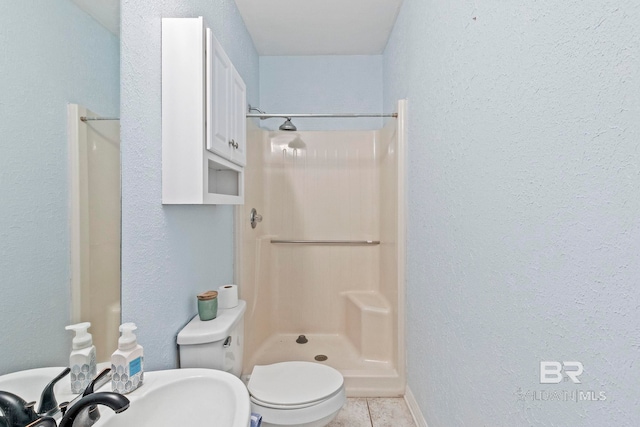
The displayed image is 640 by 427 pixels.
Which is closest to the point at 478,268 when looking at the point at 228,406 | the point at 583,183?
the point at 583,183

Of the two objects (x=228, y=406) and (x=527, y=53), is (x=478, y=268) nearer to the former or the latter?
(x=527, y=53)

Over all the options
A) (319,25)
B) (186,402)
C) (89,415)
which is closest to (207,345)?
(186,402)

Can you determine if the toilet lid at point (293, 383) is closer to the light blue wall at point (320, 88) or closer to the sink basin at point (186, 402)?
the sink basin at point (186, 402)

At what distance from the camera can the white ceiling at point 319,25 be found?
6.75ft

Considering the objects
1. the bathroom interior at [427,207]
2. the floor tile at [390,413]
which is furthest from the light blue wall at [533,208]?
the floor tile at [390,413]

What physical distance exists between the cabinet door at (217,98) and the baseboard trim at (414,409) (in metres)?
1.52

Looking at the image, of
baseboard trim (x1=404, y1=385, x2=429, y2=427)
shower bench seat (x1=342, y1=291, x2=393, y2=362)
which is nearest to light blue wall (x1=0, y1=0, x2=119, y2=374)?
baseboard trim (x1=404, y1=385, x2=429, y2=427)

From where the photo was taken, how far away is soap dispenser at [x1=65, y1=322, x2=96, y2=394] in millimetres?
824

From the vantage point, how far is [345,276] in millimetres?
2732

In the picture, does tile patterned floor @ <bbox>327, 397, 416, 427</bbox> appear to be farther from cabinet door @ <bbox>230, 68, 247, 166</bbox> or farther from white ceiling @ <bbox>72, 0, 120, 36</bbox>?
white ceiling @ <bbox>72, 0, 120, 36</bbox>

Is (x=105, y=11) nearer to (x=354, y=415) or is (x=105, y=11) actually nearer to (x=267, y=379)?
(x=267, y=379)

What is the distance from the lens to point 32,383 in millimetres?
706

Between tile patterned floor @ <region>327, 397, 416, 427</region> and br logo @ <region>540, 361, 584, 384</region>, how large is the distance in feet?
3.95

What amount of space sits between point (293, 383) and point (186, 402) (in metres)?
0.59
